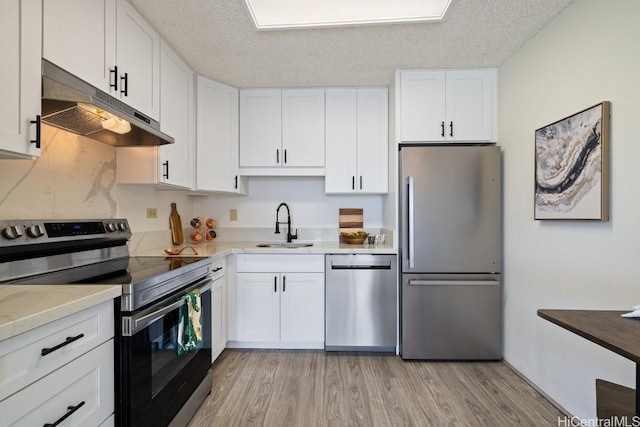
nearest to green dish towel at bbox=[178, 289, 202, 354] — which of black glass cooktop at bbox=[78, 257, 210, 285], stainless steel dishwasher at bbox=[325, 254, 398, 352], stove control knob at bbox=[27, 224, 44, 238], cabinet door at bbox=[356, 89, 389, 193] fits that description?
black glass cooktop at bbox=[78, 257, 210, 285]

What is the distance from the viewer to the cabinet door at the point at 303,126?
2.97m

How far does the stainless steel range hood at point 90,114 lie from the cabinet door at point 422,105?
1.91m

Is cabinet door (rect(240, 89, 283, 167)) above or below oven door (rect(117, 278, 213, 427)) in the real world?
above

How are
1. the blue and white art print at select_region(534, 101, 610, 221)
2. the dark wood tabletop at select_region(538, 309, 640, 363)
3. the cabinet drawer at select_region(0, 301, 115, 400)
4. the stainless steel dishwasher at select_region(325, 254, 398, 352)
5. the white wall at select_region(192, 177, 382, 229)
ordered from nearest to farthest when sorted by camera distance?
1. the cabinet drawer at select_region(0, 301, 115, 400)
2. the dark wood tabletop at select_region(538, 309, 640, 363)
3. the blue and white art print at select_region(534, 101, 610, 221)
4. the stainless steel dishwasher at select_region(325, 254, 398, 352)
5. the white wall at select_region(192, 177, 382, 229)

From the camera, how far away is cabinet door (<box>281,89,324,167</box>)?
117 inches

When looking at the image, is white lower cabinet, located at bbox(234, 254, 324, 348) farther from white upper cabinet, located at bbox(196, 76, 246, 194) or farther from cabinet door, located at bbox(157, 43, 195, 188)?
cabinet door, located at bbox(157, 43, 195, 188)

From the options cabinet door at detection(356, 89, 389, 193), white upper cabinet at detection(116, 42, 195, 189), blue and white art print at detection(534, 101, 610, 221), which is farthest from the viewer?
cabinet door at detection(356, 89, 389, 193)

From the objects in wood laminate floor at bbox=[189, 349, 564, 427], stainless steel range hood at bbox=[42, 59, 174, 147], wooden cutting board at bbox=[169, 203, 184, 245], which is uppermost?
→ stainless steel range hood at bbox=[42, 59, 174, 147]

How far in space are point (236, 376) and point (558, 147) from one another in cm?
269

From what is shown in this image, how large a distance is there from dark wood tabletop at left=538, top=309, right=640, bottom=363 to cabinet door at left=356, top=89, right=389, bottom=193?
1903 mm

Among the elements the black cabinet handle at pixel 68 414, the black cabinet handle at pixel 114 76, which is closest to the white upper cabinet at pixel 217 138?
the black cabinet handle at pixel 114 76

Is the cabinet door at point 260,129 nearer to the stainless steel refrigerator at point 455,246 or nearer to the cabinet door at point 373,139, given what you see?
the cabinet door at point 373,139

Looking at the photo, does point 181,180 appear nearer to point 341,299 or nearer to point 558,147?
point 341,299

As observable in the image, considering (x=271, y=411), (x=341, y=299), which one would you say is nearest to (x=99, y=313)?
(x=271, y=411)
